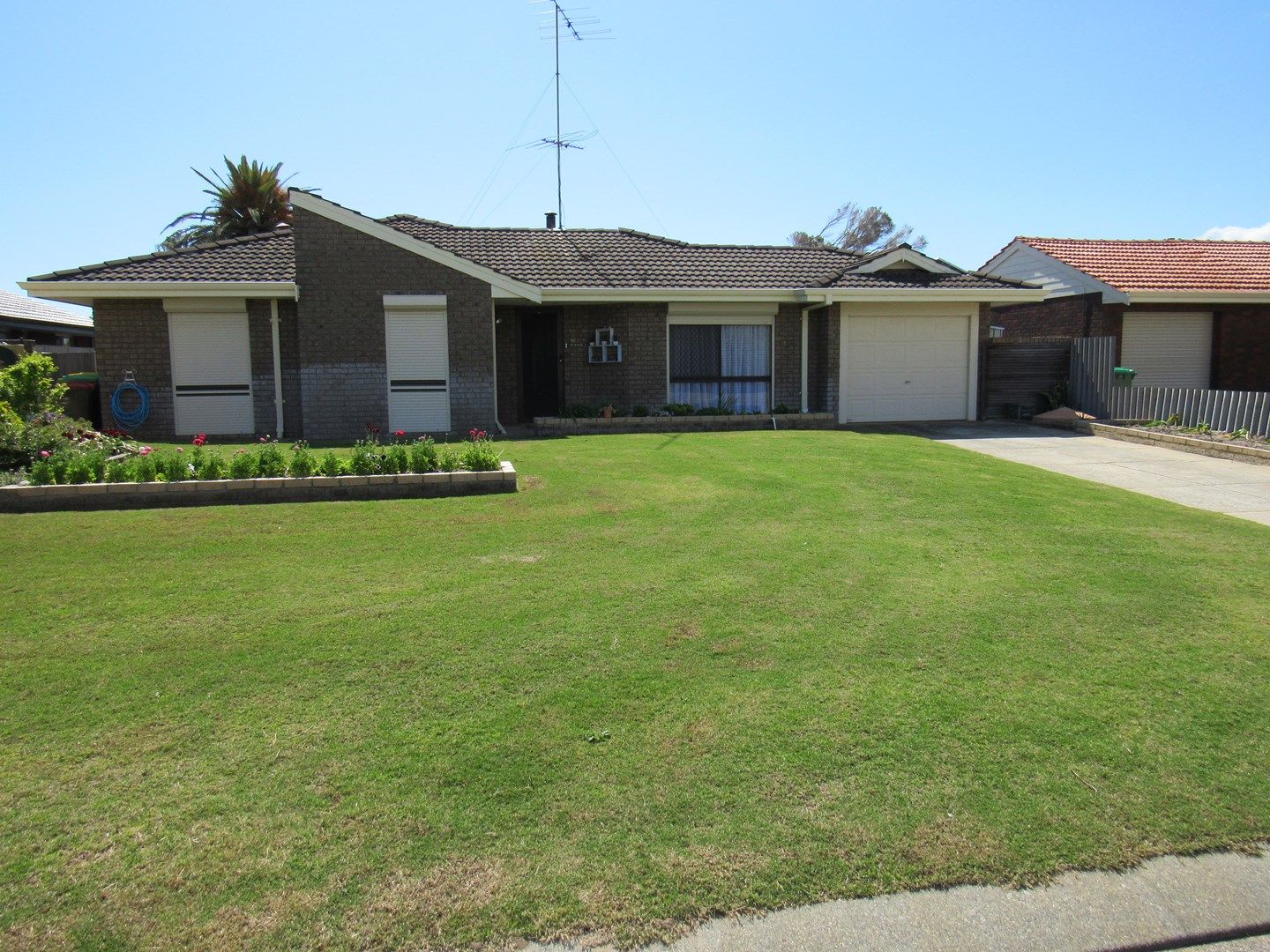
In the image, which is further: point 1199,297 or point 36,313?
point 36,313

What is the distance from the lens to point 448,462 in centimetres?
993

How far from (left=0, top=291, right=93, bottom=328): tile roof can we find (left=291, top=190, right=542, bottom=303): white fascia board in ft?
53.1

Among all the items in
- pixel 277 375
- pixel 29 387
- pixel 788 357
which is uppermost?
pixel 788 357

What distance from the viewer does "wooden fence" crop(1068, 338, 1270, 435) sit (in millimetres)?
14914

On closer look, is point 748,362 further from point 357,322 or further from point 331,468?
point 331,468

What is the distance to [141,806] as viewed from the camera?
11.4 ft

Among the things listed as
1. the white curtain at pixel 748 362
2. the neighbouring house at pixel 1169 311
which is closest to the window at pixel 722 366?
the white curtain at pixel 748 362

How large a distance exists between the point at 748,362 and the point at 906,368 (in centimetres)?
351

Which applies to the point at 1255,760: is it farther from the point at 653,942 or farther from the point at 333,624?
the point at 333,624

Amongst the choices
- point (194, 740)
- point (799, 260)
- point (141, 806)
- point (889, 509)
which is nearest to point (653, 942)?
point (141, 806)

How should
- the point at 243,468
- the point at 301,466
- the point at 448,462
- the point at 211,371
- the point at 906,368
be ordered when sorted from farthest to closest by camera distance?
the point at 906,368 → the point at 211,371 → the point at 448,462 → the point at 301,466 → the point at 243,468

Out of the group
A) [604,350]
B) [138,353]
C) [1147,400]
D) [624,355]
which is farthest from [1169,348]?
[138,353]

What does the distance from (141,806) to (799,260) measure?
61.4 feet

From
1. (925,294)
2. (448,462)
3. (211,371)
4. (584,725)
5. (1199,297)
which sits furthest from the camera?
(1199,297)
